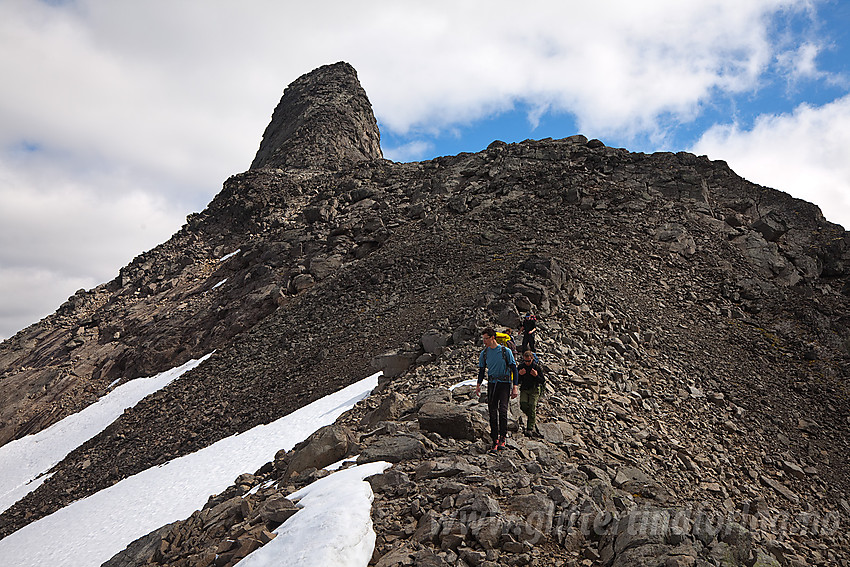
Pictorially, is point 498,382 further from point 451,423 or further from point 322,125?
point 322,125

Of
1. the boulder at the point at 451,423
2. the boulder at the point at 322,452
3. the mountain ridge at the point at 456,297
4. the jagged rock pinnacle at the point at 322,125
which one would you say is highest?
the jagged rock pinnacle at the point at 322,125

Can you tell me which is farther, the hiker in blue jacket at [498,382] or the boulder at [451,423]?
the boulder at [451,423]

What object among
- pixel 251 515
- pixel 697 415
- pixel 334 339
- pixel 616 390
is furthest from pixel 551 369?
pixel 334 339

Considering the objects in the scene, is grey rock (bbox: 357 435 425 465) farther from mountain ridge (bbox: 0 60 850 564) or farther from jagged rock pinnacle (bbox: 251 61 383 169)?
jagged rock pinnacle (bbox: 251 61 383 169)

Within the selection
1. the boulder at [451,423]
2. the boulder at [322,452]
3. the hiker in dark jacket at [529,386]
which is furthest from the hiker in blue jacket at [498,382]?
the boulder at [322,452]

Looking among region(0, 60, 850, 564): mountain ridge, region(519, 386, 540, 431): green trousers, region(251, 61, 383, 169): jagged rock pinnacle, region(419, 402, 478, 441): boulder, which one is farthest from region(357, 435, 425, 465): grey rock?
region(251, 61, 383, 169): jagged rock pinnacle

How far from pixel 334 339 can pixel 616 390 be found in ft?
42.5

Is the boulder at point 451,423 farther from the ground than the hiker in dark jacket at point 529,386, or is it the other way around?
the hiker in dark jacket at point 529,386

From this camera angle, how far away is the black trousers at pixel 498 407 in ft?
28.9

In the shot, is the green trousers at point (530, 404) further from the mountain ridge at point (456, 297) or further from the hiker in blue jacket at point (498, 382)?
the mountain ridge at point (456, 297)

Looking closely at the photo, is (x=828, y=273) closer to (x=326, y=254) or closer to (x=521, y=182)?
(x=521, y=182)

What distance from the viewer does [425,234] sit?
2867 centimetres

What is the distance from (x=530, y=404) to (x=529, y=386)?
344mm

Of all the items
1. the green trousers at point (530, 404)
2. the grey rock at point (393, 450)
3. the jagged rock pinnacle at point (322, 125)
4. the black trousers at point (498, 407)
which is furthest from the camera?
the jagged rock pinnacle at point (322, 125)
